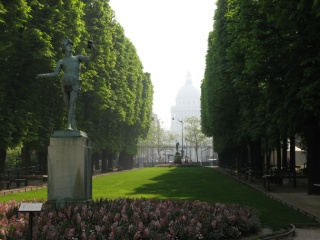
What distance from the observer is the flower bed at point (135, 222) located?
361 inches

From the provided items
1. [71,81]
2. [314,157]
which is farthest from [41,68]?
[314,157]

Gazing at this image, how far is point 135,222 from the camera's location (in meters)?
9.98

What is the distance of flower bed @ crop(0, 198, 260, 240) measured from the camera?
30.1 feet

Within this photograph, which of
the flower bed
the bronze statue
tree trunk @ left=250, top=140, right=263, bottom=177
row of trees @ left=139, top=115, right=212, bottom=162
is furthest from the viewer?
row of trees @ left=139, top=115, right=212, bottom=162

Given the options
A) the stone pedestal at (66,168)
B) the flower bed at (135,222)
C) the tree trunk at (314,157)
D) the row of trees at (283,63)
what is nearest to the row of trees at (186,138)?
the row of trees at (283,63)

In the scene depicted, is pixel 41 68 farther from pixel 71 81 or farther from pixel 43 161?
pixel 71 81

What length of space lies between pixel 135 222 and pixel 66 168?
3393 millimetres

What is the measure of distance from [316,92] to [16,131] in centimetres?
1639

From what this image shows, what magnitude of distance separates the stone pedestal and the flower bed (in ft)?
2.26

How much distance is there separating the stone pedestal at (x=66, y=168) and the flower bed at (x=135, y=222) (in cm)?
69

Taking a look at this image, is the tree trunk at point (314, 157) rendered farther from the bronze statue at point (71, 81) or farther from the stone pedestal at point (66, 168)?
the stone pedestal at point (66, 168)

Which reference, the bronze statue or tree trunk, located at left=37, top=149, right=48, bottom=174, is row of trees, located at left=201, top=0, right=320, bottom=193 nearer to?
the bronze statue

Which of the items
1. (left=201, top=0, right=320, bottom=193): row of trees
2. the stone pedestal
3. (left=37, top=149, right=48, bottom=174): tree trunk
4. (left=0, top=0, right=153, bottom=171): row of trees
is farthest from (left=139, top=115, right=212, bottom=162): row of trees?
the stone pedestal

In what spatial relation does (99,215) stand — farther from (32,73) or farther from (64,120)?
(64,120)
